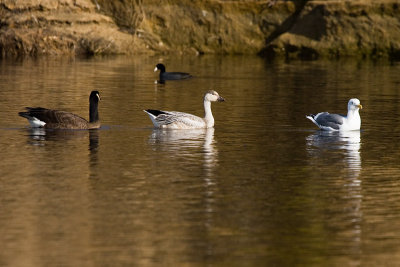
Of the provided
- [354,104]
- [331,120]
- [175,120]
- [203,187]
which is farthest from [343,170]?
[175,120]

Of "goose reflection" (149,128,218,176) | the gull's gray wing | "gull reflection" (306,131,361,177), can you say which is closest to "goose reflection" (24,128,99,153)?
"goose reflection" (149,128,218,176)

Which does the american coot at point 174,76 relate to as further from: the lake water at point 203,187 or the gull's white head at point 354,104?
the gull's white head at point 354,104

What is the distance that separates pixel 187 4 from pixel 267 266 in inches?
1680

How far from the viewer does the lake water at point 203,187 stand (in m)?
11.5

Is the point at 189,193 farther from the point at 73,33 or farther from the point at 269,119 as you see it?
the point at 73,33

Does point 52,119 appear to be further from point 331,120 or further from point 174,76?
point 174,76

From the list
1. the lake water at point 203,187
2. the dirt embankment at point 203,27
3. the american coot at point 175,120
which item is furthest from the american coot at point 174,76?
the american coot at point 175,120

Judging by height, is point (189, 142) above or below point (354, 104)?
below

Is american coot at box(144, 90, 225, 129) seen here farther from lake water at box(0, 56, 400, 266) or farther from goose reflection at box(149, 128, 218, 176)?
lake water at box(0, 56, 400, 266)

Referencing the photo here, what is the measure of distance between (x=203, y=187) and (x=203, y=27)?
37.6 m

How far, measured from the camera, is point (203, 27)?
171 feet

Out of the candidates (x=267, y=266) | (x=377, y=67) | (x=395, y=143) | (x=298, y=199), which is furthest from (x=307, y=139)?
(x=377, y=67)

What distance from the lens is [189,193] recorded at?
14.7m

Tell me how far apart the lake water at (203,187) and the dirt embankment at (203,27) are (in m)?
20.0
